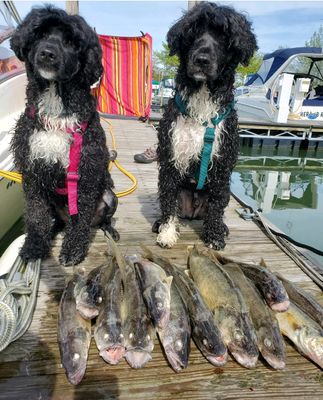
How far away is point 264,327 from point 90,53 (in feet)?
6.92

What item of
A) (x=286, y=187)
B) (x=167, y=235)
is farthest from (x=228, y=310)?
(x=286, y=187)

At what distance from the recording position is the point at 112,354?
1.97 meters

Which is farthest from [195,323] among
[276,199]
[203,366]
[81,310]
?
[276,199]

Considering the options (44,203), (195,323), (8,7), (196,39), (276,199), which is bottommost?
(276,199)

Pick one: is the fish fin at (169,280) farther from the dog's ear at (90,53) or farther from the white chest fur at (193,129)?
the dog's ear at (90,53)

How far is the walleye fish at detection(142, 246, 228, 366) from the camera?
6.54ft

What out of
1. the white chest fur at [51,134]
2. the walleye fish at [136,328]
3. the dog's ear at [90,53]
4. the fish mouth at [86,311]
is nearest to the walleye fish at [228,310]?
the walleye fish at [136,328]

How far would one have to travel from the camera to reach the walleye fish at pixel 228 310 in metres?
2.01

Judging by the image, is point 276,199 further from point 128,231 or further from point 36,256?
point 36,256

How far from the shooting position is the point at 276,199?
9.20 metres

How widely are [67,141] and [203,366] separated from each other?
178 centimetres

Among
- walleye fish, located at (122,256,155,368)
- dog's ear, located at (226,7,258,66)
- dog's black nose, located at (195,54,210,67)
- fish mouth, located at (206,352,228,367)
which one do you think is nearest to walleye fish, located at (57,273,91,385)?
walleye fish, located at (122,256,155,368)

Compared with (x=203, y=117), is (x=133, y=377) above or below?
below

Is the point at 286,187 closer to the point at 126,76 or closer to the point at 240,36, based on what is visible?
the point at 126,76
